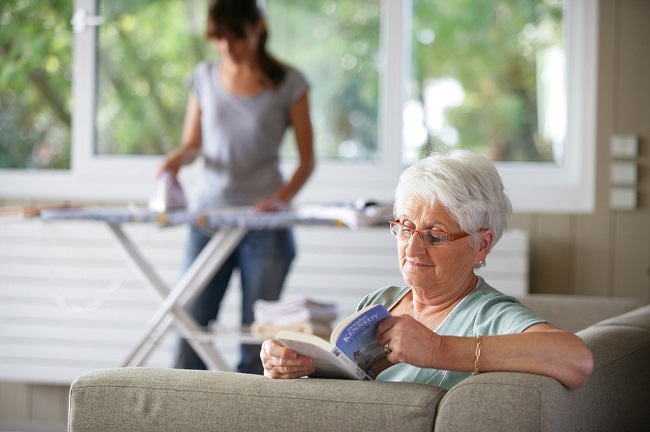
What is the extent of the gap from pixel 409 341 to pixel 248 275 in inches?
70.2

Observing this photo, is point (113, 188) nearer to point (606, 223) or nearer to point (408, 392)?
point (606, 223)

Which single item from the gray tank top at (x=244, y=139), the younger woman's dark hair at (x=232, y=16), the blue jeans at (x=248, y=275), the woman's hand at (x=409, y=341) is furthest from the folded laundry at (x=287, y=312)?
the woman's hand at (x=409, y=341)

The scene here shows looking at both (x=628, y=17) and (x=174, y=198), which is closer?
(x=174, y=198)

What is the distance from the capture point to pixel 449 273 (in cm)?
181

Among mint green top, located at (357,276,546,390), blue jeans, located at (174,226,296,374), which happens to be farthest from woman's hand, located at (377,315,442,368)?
blue jeans, located at (174,226,296,374)

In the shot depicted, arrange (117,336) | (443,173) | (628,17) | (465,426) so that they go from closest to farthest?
(465,426)
(443,173)
(628,17)
(117,336)

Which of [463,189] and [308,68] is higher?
[308,68]

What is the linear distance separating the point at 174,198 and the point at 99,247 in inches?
41.9

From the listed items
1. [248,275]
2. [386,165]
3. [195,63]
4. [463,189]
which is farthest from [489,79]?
[463,189]

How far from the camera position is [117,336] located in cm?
410

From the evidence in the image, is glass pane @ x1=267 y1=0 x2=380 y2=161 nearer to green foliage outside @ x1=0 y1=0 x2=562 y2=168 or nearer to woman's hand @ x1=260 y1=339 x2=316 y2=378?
green foliage outside @ x1=0 y1=0 x2=562 y2=168

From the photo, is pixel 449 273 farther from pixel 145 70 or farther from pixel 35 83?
pixel 35 83

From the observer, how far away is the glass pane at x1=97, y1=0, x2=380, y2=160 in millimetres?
4168

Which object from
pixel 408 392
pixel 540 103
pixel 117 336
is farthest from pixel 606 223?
pixel 408 392
